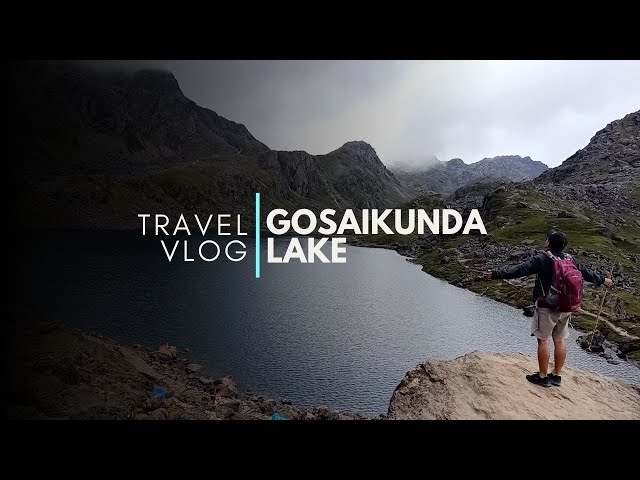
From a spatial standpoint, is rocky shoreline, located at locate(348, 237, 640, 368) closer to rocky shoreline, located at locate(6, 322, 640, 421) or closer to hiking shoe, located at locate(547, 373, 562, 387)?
rocky shoreline, located at locate(6, 322, 640, 421)

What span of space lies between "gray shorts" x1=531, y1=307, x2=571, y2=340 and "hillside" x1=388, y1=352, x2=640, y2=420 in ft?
6.68

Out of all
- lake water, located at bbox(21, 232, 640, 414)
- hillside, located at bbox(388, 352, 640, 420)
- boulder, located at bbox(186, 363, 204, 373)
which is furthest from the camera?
lake water, located at bbox(21, 232, 640, 414)

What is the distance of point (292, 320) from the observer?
46.8m

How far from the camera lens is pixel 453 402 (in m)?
12.2

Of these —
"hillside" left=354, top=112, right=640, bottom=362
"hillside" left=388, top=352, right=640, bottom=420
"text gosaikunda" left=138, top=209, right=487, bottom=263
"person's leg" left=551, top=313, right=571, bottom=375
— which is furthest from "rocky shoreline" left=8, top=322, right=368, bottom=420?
"hillside" left=354, top=112, right=640, bottom=362

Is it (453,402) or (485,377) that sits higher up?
(485,377)

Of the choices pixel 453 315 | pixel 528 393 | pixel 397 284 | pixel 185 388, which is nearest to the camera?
pixel 528 393

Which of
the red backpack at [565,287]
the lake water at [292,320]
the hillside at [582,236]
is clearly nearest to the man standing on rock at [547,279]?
the red backpack at [565,287]

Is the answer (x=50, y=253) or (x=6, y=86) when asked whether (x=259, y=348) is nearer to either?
(x=6, y=86)

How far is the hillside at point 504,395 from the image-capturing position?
404 inches

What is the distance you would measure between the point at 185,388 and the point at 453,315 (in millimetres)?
39817

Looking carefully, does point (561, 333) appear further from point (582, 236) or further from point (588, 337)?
point (582, 236)

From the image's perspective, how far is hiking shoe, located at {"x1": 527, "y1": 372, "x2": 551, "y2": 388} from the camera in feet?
36.0
